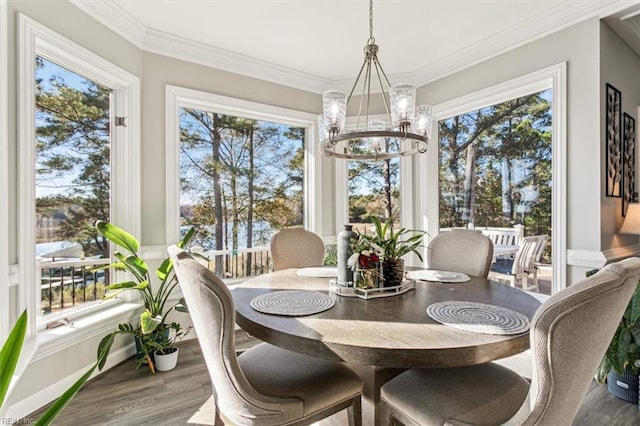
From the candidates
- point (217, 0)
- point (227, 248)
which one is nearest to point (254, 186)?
point (227, 248)

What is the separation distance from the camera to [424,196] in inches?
152

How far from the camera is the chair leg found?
1.44 metres

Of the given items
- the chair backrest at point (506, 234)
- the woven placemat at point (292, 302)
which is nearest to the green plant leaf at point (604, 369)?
the chair backrest at point (506, 234)

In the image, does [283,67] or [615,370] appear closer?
[615,370]

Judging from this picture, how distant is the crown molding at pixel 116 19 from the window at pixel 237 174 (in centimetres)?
47

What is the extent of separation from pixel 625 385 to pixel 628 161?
1872 mm

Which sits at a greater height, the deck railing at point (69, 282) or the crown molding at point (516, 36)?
the crown molding at point (516, 36)

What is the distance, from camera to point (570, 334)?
88cm

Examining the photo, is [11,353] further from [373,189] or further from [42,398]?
[373,189]

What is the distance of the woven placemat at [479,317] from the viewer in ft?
4.02

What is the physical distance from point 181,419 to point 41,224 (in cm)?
160

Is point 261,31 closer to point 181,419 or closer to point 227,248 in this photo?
point 227,248

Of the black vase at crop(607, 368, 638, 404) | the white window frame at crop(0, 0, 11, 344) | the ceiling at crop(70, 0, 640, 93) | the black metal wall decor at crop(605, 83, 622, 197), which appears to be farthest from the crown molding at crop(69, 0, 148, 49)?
the black vase at crop(607, 368, 638, 404)

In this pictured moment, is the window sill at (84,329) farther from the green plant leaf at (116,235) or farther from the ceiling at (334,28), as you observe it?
the ceiling at (334,28)
